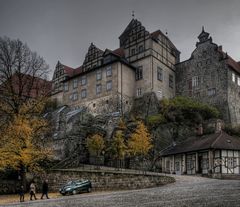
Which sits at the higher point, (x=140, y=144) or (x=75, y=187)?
(x=140, y=144)

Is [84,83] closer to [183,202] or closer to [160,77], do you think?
[160,77]

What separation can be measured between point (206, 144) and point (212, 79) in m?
21.5

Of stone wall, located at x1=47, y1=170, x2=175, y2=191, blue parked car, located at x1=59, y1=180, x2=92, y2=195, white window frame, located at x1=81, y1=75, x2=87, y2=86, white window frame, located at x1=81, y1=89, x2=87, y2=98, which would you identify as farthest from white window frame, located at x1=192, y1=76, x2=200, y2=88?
blue parked car, located at x1=59, y1=180, x2=92, y2=195

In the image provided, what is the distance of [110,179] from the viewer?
118ft

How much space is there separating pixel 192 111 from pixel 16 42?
2812 cm

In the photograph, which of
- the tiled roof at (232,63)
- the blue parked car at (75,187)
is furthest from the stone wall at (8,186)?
the tiled roof at (232,63)

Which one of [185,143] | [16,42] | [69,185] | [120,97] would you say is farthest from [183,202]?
[120,97]

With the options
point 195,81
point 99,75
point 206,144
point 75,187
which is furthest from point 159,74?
point 75,187

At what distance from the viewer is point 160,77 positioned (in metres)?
64.8

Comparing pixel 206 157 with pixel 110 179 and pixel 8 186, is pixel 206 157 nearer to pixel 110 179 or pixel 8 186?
pixel 110 179

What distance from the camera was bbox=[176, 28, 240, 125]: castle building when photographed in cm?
6119

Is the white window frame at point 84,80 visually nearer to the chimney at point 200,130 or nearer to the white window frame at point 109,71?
the white window frame at point 109,71

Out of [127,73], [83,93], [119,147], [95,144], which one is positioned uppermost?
[127,73]

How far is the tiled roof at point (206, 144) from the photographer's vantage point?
142 feet
